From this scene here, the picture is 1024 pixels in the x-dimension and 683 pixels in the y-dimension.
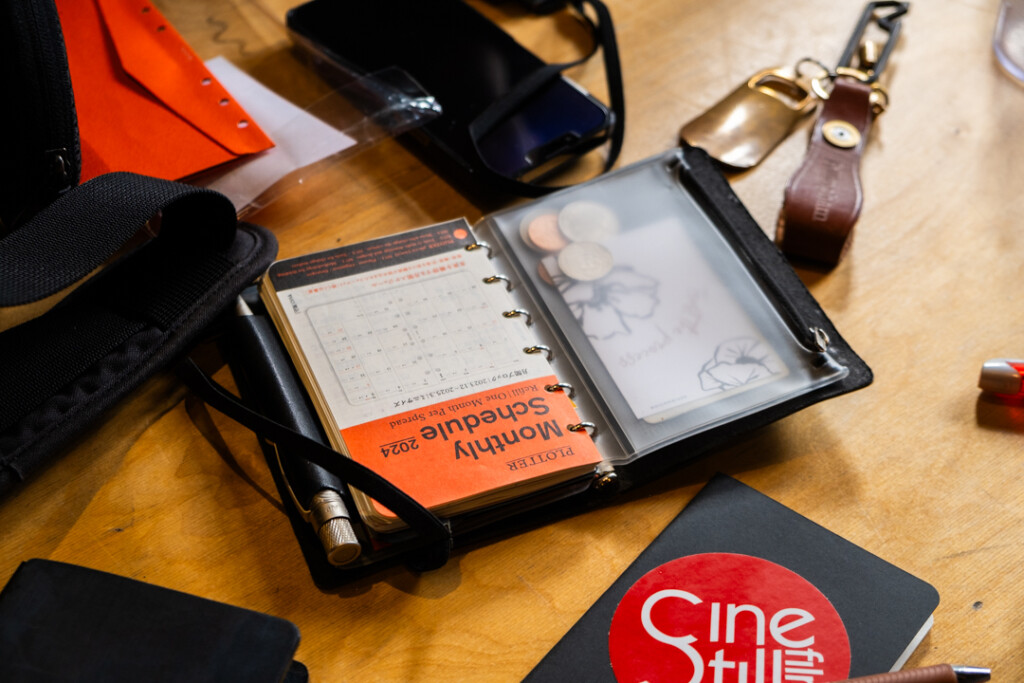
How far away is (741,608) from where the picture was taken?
1.77ft

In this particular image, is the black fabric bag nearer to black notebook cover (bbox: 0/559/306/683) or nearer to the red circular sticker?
black notebook cover (bbox: 0/559/306/683)

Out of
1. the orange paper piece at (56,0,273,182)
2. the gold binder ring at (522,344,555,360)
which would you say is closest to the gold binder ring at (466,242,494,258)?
the gold binder ring at (522,344,555,360)

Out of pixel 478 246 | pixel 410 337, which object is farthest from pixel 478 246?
pixel 410 337

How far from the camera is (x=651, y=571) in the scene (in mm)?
562

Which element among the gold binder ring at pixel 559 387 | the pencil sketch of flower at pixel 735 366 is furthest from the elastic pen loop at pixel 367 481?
the pencil sketch of flower at pixel 735 366

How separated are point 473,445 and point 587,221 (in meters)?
0.24

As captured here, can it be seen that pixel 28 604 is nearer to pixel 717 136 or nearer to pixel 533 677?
pixel 533 677

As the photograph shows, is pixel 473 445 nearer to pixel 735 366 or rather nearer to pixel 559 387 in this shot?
pixel 559 387

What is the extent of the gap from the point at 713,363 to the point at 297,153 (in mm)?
408

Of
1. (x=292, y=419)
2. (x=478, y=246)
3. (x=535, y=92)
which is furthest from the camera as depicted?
(x=535, y=92)

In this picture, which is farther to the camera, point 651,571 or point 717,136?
point 717,136

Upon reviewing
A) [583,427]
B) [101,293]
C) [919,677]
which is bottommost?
[919,677]

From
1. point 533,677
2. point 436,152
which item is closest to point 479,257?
point 436,152

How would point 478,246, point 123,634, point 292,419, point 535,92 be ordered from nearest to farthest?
1. point 123,634
2. point 292,419
3. point 478,246
4. point 535,92
